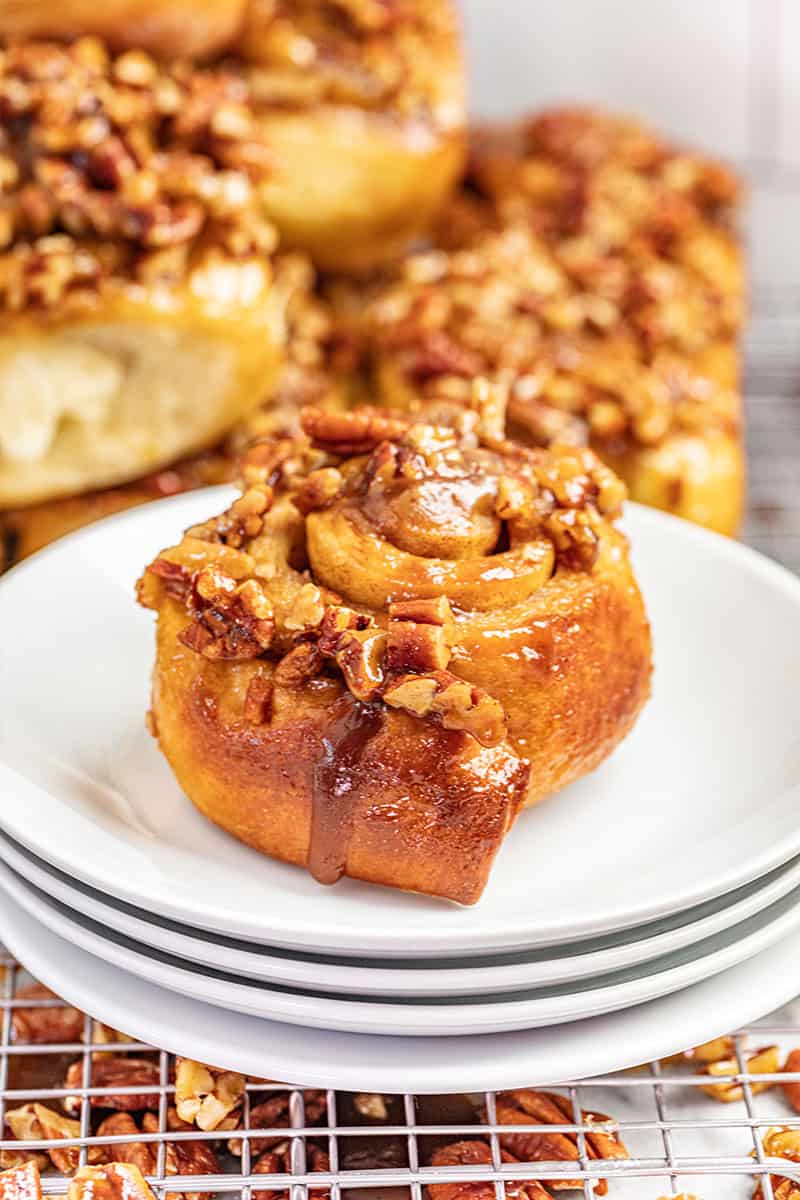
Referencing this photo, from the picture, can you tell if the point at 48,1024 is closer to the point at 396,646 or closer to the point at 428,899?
the point at 428,899

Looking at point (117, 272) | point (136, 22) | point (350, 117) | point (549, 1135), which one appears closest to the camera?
point (549, 1135)

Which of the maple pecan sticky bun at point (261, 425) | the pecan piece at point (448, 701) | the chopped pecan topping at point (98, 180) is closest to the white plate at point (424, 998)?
the pecan piece at point (448, 701)

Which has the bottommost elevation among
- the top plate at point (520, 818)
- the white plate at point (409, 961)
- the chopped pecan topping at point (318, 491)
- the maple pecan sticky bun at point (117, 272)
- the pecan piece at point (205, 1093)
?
the pecan piece at point (205, 1093)

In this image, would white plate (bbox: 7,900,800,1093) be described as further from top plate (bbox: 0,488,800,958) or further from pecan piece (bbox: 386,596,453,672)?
pecan piece (bbox: 386,596,453,672)

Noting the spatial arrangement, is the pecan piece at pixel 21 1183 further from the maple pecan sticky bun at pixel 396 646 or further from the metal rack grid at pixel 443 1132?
the maple pecan sticky bun at pixel 396 646

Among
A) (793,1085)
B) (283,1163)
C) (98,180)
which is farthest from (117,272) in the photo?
(793,1085)

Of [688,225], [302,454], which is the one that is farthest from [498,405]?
[688,225]
